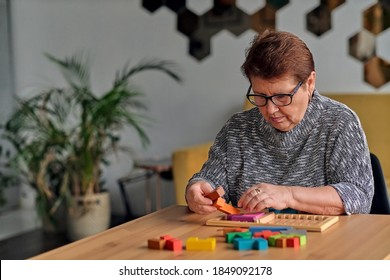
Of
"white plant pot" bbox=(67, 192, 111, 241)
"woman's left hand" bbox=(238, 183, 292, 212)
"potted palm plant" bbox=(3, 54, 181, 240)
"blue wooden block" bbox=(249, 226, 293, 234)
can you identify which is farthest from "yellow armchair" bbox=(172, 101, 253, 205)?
"blue wooden block" bbox=(249, 226, 293, 234)

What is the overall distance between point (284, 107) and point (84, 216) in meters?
2.82

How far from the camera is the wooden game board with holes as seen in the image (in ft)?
6.47

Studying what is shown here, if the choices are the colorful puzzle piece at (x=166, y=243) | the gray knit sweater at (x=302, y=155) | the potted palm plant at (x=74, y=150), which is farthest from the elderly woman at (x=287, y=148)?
the potted palm plant at (x=74, y=150)

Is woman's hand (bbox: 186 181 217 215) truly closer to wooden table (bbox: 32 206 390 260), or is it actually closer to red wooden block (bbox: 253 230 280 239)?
wooden table (bbox: 32 206 390 260)

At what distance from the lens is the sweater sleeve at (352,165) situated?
220 cm

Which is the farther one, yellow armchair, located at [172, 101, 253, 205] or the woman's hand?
yellow armchair, located at [172, 101, 253, 205]

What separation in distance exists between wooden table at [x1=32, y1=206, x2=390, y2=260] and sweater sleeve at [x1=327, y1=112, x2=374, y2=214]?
89mm

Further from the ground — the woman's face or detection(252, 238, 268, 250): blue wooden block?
the woman's face

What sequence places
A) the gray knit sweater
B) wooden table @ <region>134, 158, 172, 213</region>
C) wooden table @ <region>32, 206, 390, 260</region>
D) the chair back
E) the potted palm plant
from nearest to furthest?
wooden table @ <region>32, 206, 390, 260</region>
the gray knit sweater
the chair back
the potted palm plant
wooden table @ <region>134, 158, 172, 213</region>

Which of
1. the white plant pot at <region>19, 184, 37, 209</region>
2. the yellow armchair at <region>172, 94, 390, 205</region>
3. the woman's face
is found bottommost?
the white plant pot at <region>19, 184, 37, 209</region>

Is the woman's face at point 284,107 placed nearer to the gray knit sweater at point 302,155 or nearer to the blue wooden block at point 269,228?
the gray knit sweater at point 302,155

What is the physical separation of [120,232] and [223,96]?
3.23 m

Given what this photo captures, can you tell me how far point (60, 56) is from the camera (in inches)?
221

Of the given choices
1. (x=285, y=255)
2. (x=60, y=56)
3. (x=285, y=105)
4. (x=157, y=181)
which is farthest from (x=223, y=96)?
(x=285, y=255)
